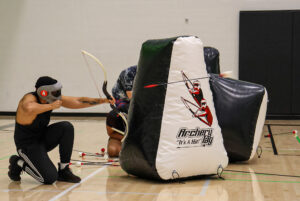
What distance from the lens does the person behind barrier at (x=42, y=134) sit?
3598 mm

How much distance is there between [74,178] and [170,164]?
0.80 m

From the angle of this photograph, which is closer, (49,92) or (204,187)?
(204,187)

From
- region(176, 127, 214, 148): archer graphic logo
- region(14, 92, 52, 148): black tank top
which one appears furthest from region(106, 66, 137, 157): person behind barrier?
region(176, 127, 214, 148): archer graphic logo

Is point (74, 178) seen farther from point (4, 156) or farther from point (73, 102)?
point (4, 156)

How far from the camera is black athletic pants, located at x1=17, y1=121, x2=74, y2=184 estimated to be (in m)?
3.61

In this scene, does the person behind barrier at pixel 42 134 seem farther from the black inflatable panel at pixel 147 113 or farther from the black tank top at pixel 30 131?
the black inflatable panel at pixel 147 113

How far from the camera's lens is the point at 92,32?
9.21m

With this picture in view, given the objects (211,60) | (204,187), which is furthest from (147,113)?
(211,60)

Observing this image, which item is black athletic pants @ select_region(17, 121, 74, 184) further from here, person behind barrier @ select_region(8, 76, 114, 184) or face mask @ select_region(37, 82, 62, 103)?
face mask @ select_region(37, 82, 62, 103)

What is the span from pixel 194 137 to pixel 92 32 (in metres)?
6.06

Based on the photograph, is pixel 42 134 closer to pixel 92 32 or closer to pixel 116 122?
pixel 116 122

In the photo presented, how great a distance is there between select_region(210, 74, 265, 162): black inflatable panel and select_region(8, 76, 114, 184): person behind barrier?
3.82 ft

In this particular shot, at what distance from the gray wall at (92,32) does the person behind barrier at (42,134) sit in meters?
5.42

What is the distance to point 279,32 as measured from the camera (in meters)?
8.66
